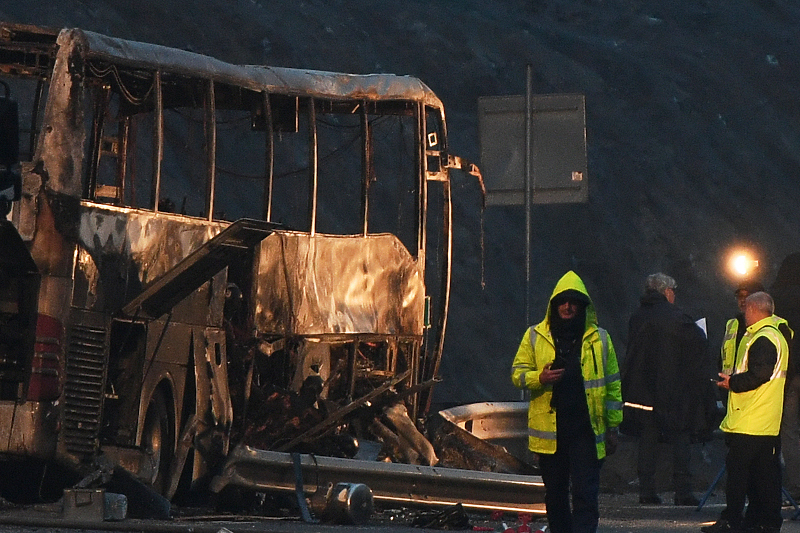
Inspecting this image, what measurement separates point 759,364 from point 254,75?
484cm

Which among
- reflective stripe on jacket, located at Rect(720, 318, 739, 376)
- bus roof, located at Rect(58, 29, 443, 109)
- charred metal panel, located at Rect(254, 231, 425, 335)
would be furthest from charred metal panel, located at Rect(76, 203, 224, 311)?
reflective stripe on jacket, located at Rect(720, 318, 739, 376)

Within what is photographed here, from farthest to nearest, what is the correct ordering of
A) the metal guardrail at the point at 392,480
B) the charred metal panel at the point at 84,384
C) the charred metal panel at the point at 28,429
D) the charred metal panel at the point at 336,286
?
1. the charred metal panel at the point at 336,286
2. the metal guardrail at the point at 392,480
3. the charred metal panel at the point at 84,384
4. the charred metal panel at the point at 28,429

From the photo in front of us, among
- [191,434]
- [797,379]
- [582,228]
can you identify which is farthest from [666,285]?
[582,228]

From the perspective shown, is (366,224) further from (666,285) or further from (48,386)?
(48,386)

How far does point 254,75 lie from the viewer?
1460 cm

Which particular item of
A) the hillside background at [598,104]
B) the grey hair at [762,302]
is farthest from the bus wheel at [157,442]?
the hillside background at [598,104]

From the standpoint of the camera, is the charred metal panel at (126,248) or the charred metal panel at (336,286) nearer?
the charred metal panel at (126,248)

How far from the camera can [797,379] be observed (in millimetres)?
15016

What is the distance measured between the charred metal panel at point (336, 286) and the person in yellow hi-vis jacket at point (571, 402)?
4.98m

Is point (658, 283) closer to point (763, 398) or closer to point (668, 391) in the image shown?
point (668, 391)

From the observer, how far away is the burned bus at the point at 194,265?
39.9 feet

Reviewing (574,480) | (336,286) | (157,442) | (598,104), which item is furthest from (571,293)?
(598,104)

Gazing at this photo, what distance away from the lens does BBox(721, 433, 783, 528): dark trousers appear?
1226 centimetres

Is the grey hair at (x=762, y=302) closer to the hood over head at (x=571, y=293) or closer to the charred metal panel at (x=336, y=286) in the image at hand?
the hood over head at (x=571, y=293)
